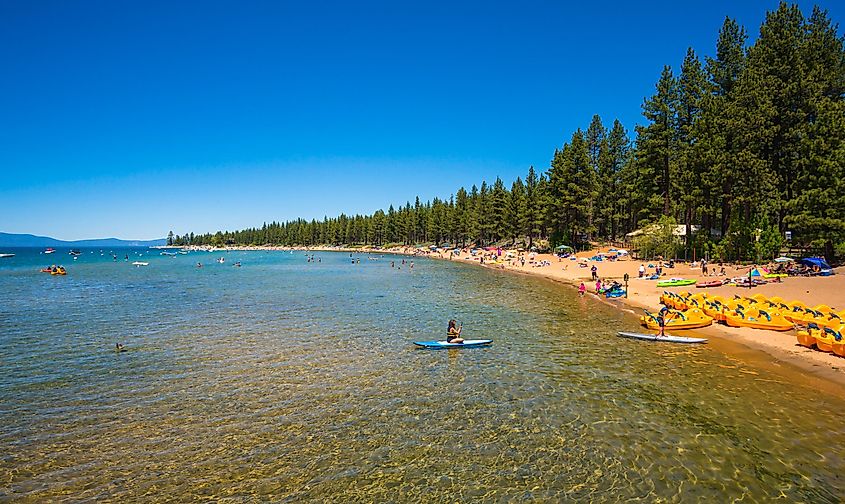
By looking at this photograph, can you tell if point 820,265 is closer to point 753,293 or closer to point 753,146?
point 753,293

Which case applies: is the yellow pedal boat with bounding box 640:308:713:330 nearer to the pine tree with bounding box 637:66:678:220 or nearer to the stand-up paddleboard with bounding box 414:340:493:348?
the stand-up paddleboard with bounding box 414:340:493:348

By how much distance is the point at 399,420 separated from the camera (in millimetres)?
14117

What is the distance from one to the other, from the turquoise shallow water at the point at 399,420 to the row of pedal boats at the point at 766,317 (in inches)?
136

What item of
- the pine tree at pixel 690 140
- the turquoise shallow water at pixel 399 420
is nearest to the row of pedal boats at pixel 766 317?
the turquoise shallow water at pixel 399 420

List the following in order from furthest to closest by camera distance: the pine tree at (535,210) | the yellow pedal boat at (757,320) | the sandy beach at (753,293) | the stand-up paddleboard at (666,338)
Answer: the pine tree at (535,210)
the yellow pedal boat at (757,320)
the stand-up paddleboard at (666,338)
the sandy beach at (753,293)

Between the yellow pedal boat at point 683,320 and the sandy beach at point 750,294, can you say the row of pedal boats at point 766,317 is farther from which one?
the sandy beach at point 750,294

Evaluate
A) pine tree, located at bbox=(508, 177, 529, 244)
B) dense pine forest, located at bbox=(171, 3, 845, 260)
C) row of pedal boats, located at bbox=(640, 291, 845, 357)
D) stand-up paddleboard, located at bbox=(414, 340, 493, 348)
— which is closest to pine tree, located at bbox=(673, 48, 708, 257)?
dense pine forest, located at bbox=(171, 3, 845, 260)

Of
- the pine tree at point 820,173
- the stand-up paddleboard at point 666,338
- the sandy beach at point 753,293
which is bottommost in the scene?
the stand-up paddleboard at point 666,338

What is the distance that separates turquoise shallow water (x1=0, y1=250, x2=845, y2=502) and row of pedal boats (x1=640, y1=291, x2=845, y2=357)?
3449mm

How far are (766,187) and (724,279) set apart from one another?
1573 cm

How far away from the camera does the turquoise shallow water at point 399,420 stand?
34.6 ft

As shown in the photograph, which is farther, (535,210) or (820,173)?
(535,210)

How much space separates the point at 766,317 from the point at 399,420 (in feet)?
70.2

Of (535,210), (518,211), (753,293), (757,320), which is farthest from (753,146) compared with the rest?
(518,211)
